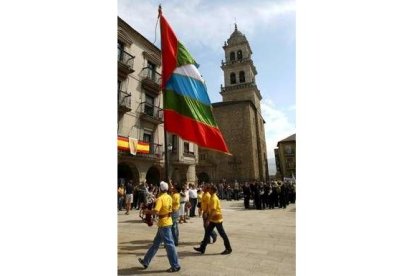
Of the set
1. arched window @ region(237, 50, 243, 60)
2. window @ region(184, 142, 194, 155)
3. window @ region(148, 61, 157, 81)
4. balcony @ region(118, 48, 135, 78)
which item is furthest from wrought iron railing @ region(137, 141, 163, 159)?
arched window @ region(237, 50, 243, 60)

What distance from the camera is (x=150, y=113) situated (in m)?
20.4

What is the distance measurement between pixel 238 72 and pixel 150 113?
1096 inches

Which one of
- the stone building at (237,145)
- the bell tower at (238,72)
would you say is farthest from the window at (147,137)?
the bell tower at (238,72)

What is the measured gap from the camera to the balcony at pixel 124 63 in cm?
1764

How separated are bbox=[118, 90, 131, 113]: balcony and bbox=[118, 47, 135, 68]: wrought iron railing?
5.97 feet

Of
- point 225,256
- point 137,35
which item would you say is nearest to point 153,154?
point 137,35

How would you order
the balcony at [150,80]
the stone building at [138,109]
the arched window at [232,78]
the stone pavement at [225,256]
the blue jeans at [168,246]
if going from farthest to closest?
the arched window at [232,78] < the balcony at [150,80] < the stone building at [138,109] < the stone pavement at [225,256] < the blue jeans at [168,246]

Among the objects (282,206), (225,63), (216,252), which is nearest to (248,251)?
(216,252)

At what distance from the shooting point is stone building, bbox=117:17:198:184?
17781 mm

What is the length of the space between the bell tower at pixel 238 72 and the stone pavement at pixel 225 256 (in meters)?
36.0

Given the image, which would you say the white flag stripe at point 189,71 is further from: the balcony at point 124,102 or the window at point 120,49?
the window at point 120,49

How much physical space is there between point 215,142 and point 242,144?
107 feet
